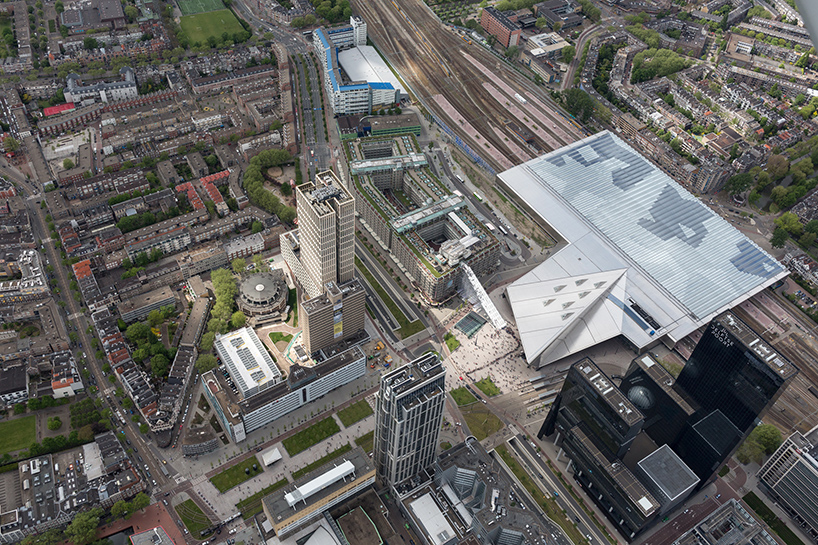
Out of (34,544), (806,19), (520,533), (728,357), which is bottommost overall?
(34,544)

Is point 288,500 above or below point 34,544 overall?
above

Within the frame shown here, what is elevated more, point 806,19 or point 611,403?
point 806,19

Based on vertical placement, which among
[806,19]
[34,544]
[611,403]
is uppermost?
[806,19]

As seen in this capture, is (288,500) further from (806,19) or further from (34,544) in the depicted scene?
(806,19)

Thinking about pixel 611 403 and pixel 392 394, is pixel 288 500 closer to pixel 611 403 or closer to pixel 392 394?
pixel 392 394

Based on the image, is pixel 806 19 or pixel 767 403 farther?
pixel 767 403

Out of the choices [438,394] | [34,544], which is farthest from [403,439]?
[34,544]

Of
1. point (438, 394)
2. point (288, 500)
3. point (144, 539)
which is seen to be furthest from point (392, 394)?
point (144, 539)
